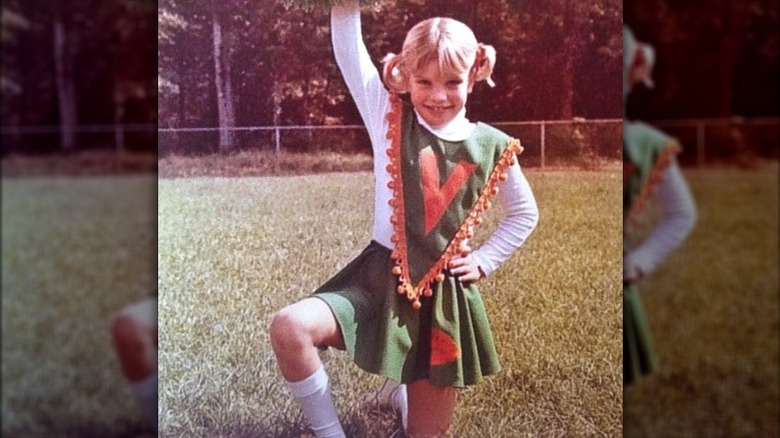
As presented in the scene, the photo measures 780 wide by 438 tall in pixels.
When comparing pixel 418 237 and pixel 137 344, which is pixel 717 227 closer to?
pixel 137 344

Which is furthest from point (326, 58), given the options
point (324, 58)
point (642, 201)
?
point (642, 201)

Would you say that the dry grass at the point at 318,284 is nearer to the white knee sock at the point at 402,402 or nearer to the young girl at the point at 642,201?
the white knee sock at the point at 402,402

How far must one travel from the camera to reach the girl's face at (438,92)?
990 millimetres

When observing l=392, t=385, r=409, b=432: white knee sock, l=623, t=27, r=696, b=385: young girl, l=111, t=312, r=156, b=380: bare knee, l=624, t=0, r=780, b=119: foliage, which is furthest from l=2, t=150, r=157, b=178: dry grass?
l=392, t=385, r=409, b=432: white knee sock

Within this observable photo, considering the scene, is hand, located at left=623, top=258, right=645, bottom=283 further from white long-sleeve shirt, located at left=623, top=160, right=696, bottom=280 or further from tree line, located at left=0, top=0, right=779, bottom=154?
tree line, located at left=0, top=0, right=779, bottom=154

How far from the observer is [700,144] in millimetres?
2787

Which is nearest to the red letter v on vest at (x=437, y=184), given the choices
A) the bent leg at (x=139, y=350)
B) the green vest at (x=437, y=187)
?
the green vest at (x=437, y=187)

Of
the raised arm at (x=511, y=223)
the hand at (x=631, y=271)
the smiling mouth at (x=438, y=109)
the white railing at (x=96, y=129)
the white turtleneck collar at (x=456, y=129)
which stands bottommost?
the hand at (x=631, y=271)

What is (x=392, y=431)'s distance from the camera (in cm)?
101

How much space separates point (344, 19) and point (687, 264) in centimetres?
239

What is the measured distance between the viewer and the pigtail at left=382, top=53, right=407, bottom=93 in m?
0.99

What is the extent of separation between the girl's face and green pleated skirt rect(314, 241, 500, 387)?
0.50 ft

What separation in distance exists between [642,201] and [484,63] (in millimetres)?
986

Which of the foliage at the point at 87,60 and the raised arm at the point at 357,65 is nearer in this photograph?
the raised arm at the point at 357,65
